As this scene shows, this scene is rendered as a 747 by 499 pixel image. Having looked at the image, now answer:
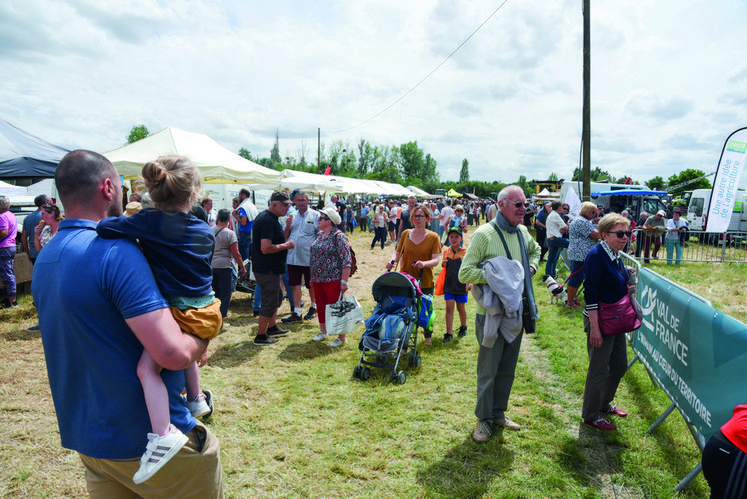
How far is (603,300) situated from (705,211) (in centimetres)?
1925

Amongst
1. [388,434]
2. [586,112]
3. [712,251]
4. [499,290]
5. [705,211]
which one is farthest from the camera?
[705,211]

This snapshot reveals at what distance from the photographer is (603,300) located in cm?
352

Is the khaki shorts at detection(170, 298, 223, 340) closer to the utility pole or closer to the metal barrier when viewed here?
the utility pole

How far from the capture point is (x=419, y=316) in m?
5.58

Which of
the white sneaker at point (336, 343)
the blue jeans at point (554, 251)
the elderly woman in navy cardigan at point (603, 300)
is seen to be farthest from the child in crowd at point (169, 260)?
the blue jeans at point (554, 251)

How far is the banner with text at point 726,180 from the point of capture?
946 centimetres

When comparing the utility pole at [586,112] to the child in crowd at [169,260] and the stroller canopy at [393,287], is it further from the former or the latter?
the child in crowd at [169,260]

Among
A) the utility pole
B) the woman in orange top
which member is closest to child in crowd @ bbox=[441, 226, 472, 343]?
the woman in orange top

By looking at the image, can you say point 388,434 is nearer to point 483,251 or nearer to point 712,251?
point 483,251

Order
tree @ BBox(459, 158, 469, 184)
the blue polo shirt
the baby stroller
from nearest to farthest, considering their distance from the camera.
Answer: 1. the blue polo shirt
2. the baby stroller
3. tree @ BBox(459, 158, 469, 184)

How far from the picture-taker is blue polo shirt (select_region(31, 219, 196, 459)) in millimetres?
1340

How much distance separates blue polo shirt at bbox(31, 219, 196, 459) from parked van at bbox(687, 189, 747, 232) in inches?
889

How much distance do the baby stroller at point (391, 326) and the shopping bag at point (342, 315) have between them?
0.44m

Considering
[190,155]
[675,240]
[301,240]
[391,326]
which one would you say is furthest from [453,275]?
[675,240]
